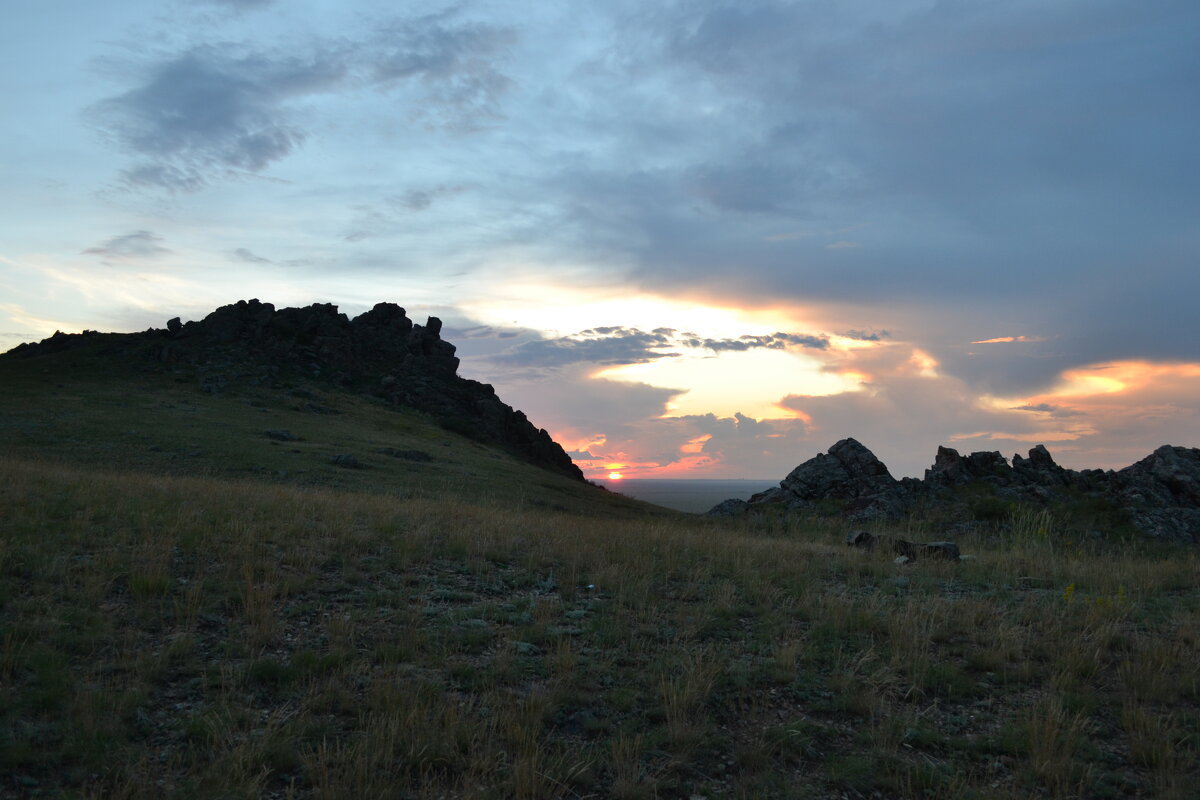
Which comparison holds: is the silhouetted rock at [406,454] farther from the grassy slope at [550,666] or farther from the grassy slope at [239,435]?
the grassy slope at [550,666]

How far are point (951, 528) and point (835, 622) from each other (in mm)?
18447

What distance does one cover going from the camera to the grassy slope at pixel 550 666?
564 cm

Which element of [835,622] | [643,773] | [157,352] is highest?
[157,352]

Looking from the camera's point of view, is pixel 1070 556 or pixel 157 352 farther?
pixel 157 352

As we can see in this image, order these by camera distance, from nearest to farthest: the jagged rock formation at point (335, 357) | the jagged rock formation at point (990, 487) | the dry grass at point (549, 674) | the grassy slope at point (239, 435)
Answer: the dry grass at point (549, 674) → the jagged rock formation at point (990, 487) → the grassy slope at point (239, 435) → the jagged rock formation at point (335, 357)

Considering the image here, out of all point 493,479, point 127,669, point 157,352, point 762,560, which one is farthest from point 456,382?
point 127,669

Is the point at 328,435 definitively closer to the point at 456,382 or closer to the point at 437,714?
the point at 456,382

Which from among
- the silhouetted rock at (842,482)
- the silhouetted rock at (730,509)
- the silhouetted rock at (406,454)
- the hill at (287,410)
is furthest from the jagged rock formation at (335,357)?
the silhouetted rock at (842,482)

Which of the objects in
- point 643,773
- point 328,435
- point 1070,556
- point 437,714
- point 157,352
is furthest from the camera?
point 157,352

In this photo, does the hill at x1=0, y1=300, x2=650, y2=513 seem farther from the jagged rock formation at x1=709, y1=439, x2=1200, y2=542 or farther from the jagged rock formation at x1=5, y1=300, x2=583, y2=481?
the jagged rock formation at x1=709, y1=439, x2=1200, y2=542

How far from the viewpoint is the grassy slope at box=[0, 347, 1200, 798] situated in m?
5.64

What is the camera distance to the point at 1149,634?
30.8 feet

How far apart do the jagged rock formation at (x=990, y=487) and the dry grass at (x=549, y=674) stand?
16.2 meters

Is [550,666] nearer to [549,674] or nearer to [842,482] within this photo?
[549,674]
